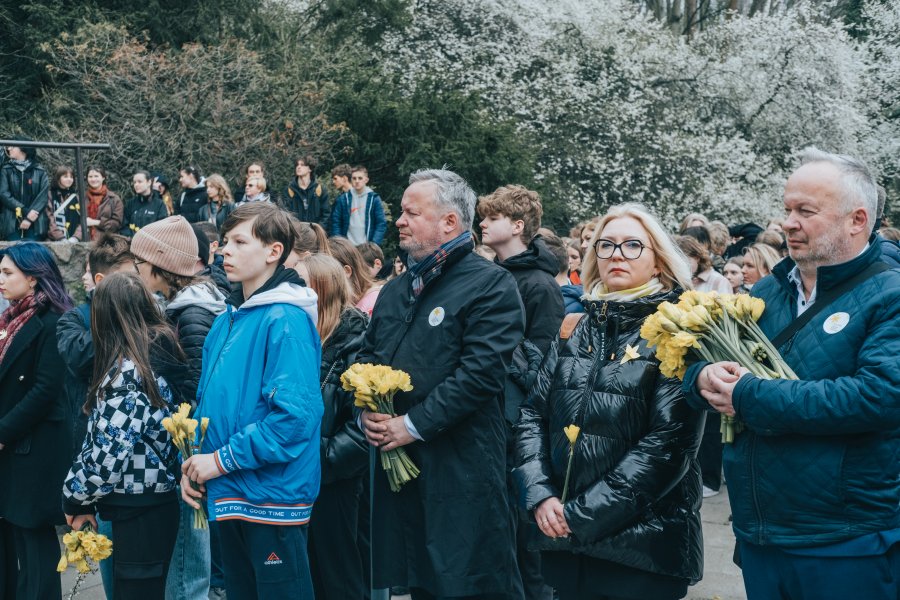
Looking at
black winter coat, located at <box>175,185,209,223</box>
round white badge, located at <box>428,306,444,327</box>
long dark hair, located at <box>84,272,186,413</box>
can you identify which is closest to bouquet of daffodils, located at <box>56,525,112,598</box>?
long dark hair, located at <box>84,272,186,413</box>

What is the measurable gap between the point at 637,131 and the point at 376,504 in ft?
59.0

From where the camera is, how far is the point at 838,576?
116 inches

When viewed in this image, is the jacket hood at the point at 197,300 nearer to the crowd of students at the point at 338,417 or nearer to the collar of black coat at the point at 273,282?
the crowd of students at the point at 338,417

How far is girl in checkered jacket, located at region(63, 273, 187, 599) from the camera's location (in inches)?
172

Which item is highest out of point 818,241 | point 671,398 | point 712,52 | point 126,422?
point 712,52

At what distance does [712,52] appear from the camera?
22.6 meters

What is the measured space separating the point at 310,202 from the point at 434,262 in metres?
9.13

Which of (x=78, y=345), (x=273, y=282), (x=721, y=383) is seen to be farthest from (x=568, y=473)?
(x=78, y=345)

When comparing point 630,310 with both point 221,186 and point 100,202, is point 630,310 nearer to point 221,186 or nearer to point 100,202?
point 221,186

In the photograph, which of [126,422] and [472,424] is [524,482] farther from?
[126,422]

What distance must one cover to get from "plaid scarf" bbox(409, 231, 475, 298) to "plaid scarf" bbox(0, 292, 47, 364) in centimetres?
232

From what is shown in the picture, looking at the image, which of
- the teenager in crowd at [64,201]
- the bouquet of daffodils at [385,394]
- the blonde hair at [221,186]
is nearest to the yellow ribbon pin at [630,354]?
the bouquet of daffodils at [385,394]

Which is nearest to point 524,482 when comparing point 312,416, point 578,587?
point 578,587

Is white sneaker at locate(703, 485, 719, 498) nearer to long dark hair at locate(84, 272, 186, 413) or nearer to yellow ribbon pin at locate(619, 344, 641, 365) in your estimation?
yellow ribbon pin at locate(619, 344, 641, 365)
